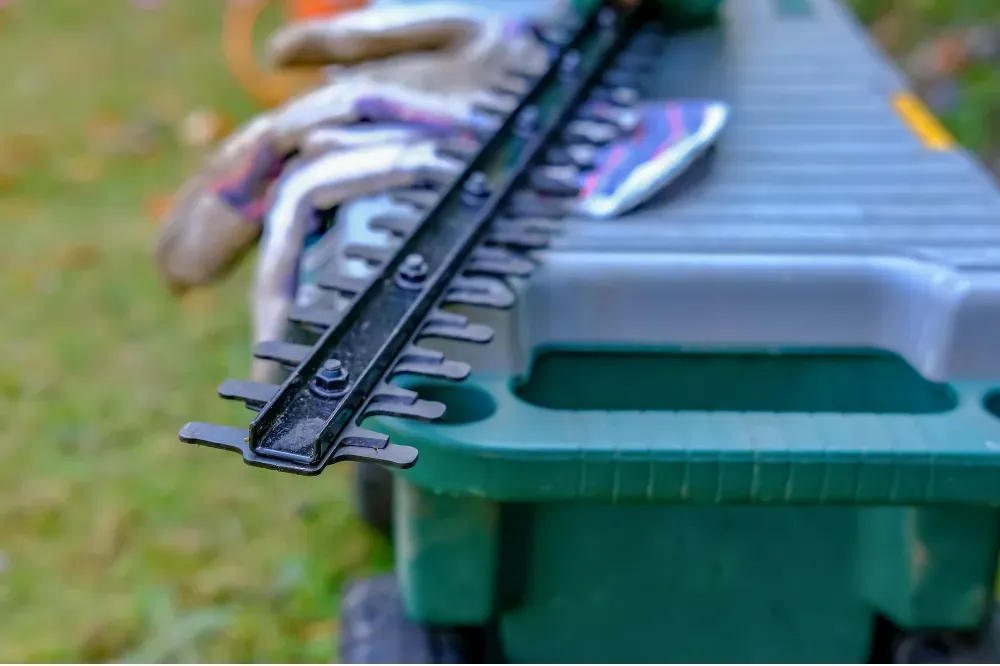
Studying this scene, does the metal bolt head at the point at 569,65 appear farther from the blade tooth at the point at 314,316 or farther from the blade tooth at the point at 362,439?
the blade tooth at the point at 362,439

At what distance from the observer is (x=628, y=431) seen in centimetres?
79

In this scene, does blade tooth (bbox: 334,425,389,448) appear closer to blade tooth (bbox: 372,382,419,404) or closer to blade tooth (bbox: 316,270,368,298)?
blade tooth (bbox: 372,382,419,404)

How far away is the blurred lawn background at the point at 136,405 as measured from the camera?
4.73 ft

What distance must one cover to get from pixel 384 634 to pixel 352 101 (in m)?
0.57

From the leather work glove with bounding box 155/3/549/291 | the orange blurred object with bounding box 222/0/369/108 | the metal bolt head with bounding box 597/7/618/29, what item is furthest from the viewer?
the orange blurred object with bounding box 222/0/369/108

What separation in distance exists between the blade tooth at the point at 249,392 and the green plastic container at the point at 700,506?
115mm

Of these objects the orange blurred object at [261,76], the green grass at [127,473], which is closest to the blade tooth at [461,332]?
the green grass at [127,473]

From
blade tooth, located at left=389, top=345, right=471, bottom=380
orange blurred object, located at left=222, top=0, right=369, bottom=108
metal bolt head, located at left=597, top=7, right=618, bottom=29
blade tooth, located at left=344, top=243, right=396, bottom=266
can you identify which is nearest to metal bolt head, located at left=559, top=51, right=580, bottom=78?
metal bolt head, located at left=597, top=7, right=618, bottom=29

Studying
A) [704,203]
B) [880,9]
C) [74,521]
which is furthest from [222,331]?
[880,9]

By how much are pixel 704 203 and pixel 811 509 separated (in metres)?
0.30

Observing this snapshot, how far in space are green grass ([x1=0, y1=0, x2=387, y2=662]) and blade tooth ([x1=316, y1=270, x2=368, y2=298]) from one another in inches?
29.0

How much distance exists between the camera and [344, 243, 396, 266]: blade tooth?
881 millimetres

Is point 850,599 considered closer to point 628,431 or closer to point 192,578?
point 628,431

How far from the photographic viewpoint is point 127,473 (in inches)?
67.3
